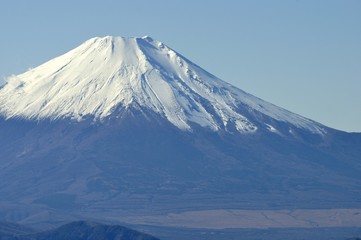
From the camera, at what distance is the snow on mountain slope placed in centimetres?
14575

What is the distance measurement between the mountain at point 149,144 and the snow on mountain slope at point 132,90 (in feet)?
0.54

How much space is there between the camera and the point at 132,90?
147 m

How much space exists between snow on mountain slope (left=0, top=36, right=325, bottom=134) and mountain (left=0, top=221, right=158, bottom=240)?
5776 cm

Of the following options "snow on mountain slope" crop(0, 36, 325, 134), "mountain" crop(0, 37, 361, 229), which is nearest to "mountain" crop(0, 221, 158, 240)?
"mountain" crop(0, 37, 361, 229)

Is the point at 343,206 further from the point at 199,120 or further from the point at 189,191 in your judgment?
the point at 199,120

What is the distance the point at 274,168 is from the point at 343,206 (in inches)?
597

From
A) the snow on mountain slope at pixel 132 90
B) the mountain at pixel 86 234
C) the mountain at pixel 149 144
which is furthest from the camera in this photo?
the snow on mountain slope at pixel 132 90

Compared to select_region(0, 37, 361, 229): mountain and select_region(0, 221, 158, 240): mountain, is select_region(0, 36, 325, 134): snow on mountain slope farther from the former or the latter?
select_region(0, 221, 158, 240): mountain

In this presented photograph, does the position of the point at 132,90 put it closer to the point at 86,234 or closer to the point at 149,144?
the point at 149,144

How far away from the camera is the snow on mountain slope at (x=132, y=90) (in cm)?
14575

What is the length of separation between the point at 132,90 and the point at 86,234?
62.7 m

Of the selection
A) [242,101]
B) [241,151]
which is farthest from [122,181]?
[242,101]

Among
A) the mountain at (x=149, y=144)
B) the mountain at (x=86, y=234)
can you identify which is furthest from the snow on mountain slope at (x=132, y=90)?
the mountain at (x=86, y=234)

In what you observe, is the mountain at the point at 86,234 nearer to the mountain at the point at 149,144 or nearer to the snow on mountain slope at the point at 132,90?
the mountain at the point at 149,144
